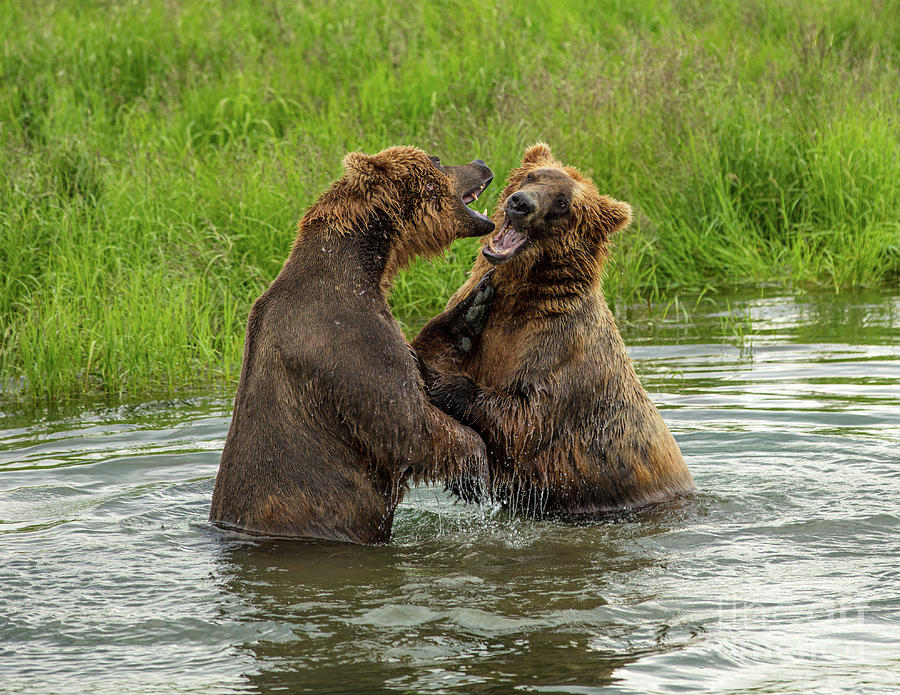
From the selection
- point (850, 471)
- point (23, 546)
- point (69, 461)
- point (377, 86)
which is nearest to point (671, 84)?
point (377, 86)

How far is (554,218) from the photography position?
5125 millimetres

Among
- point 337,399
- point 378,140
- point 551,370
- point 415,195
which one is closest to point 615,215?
point 551,370

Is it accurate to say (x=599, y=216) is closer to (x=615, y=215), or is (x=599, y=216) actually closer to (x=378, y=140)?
(x=615, y=215)

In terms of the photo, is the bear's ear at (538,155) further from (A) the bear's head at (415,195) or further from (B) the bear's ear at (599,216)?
(A) the bear's head at (415,195)

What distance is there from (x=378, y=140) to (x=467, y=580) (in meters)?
5.98

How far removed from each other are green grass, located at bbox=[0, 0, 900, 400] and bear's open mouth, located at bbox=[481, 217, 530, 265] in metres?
2.71

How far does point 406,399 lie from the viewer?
4.56m

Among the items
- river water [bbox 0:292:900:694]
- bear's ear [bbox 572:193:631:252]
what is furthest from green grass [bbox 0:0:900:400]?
bear's ear [bbox 572:193:631:252]

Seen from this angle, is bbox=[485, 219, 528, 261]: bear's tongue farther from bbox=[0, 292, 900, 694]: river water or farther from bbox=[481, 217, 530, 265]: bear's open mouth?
bbox=[0, 292, 900, 694]: river water

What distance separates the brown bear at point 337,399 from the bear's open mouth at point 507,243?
0.44 m

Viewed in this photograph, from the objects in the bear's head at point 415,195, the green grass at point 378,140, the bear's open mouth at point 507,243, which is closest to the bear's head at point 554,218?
the bear's open mouth at point 507,243

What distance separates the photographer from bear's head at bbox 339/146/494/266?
479 cm

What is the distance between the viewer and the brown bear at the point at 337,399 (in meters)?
4.54

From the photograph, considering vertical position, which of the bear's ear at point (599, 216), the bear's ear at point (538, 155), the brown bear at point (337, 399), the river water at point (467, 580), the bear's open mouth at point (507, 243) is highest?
the bear's ear at point (538, 155)
